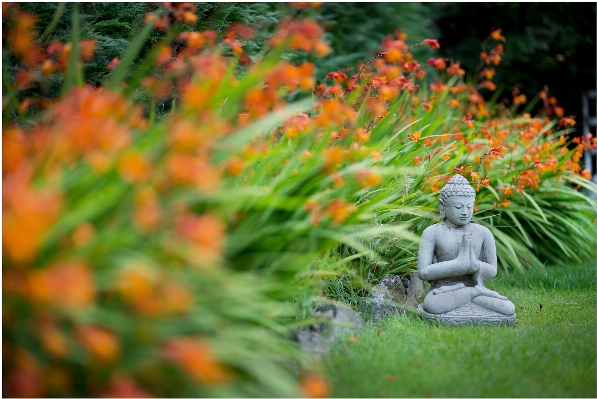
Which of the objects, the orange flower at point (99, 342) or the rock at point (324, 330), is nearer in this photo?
the orange flower at point (99, 342)

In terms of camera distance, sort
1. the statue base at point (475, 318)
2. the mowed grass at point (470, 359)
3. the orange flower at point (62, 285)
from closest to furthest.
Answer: the orange flower at point (62, 285) → the mowed grass at point (470, 359) → the statue base at point (475, 318)

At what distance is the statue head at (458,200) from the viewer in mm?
4145

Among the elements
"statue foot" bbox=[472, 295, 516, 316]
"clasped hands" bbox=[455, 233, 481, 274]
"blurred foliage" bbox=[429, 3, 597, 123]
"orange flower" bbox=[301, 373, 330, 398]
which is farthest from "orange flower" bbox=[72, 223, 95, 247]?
"blurred foliage" bbox=[429, 3, 597, 123]

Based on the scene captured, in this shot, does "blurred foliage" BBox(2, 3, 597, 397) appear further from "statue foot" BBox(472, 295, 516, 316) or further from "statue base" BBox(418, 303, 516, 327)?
"statue foot" BBox(472, 295, 516, 316)

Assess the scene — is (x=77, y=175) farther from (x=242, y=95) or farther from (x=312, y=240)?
(x=312, y=240)

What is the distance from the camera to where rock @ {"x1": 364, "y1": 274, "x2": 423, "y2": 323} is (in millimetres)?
4047

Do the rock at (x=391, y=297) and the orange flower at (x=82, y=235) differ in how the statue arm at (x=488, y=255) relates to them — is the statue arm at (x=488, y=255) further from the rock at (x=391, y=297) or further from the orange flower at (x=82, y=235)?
the orange flower at (x=82, y=235)

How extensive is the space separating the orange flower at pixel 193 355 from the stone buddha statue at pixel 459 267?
2.23m

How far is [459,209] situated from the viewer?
415cm

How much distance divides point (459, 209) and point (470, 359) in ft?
3.90

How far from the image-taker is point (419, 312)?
13.7 feet

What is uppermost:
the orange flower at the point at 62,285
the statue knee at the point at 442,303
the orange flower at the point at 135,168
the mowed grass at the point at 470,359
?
the orange flower at the point at 135,168

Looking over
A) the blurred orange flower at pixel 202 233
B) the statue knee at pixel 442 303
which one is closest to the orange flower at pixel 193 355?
the blurred orange flower at pixel 202 233

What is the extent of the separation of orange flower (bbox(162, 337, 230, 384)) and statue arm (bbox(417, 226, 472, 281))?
2217 millimetres
